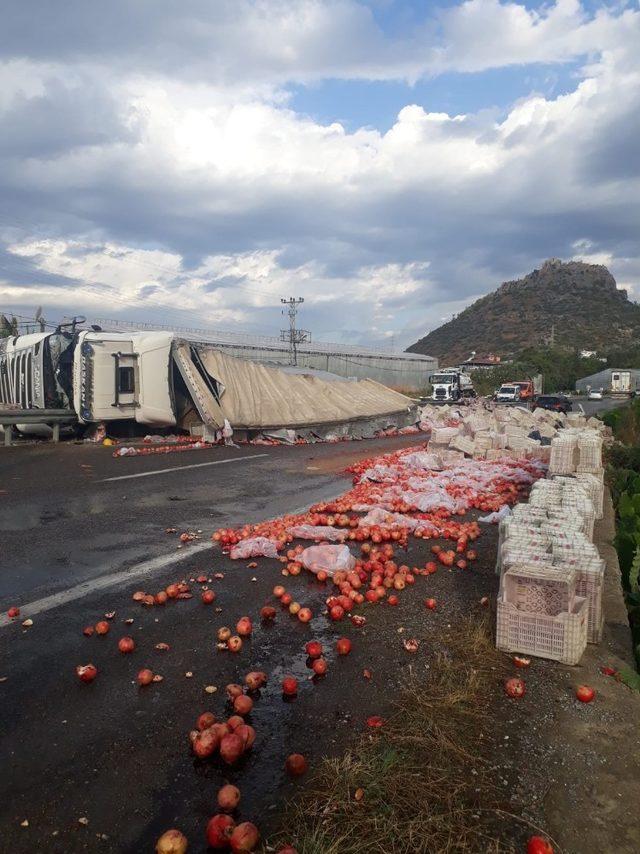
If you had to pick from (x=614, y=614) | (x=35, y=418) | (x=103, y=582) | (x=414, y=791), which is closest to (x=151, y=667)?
(x=103, y=582)

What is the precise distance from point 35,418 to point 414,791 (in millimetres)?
15836

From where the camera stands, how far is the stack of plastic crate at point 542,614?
12.5 ft

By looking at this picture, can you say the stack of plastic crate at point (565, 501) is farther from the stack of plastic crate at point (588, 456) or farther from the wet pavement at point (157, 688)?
the stack of plastic crate at point (588, 456)

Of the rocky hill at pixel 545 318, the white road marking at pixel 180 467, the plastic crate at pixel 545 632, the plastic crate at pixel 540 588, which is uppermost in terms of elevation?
the rocky hill at pixel 545 318

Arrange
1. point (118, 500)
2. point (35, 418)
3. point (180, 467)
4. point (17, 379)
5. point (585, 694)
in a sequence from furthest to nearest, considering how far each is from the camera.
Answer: point (17, 379)
point (35, 418)
point (180, 467)
point (118, 500)
point (585, 694)

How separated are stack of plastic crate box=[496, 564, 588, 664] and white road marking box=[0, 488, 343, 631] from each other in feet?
11.7

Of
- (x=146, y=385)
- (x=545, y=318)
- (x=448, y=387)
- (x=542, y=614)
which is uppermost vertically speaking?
(x=545, y=318)

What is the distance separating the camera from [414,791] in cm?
261

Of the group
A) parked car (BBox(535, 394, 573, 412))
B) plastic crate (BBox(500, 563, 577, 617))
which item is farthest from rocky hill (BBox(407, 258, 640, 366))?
plastic crate (BBox(500, 563, 577, 617))

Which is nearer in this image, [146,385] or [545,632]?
[545,632]

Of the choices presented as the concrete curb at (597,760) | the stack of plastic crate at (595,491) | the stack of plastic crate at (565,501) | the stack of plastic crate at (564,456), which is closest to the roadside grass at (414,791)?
the concrete curb at (597,760)

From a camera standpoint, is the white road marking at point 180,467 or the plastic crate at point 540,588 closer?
the plastic crate at point 540,588

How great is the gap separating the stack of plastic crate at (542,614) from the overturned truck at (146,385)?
46.1 feet

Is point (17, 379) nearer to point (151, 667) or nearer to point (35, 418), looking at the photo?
point (35, 418)
